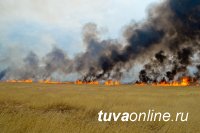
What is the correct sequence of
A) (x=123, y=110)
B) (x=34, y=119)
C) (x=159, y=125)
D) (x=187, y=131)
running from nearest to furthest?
(x=34, y=119)
(x=187, y=131)
(x=159, y=125)
(x=123, y=110)

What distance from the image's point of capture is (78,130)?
40.4 feet

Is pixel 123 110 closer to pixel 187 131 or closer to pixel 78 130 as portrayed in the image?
pixel 187 131

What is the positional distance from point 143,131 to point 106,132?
2.07m

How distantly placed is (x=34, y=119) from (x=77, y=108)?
16.9m

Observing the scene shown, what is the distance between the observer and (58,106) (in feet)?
105

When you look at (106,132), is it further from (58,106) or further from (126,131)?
(58,106)

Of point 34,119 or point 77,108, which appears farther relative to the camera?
point 77,108

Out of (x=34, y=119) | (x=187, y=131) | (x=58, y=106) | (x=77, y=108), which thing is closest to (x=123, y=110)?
(x=77, y=108)

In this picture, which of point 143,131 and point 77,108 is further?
point 77,108

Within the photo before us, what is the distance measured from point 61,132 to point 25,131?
1.33 meters

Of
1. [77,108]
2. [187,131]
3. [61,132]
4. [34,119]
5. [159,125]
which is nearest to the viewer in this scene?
[61,132]

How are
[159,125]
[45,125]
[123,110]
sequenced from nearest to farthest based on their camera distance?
1. [45,125]
2. [159,125]
3. [123,110]

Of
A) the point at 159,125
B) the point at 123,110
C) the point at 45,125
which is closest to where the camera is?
the point at 45,125

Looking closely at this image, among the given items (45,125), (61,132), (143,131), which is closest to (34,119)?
(45,125)
